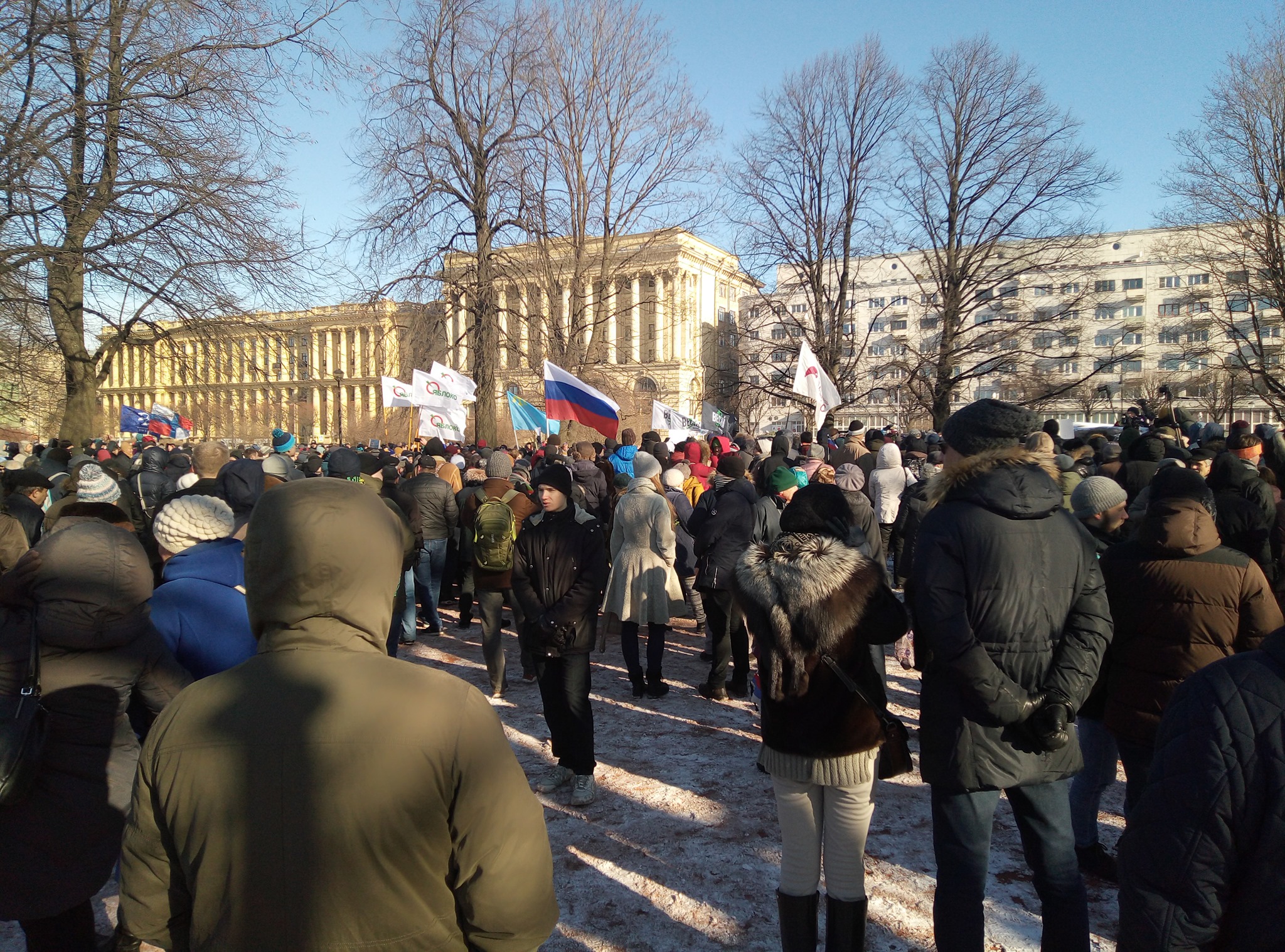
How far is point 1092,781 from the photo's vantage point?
3664 millimetres

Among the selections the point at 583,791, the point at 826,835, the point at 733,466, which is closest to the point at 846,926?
the point at 826,835

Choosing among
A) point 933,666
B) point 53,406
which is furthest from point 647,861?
point 53,406

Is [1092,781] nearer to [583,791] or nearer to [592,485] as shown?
[583,791]

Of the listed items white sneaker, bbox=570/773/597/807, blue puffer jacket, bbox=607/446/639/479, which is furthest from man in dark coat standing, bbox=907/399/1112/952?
blue puffer jacket, bbox=607/446/639/479

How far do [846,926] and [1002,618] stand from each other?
1.23 meters

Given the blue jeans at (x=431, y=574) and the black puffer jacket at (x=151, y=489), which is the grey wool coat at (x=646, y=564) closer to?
the blue jeans at (x=431, y=574)

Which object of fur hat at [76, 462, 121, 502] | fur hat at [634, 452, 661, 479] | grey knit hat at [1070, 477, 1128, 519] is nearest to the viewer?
grey knit hat at [1070, 477, 1128, 519]

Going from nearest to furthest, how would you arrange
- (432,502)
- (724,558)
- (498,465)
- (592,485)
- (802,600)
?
1. (802,600)
2. (724,558)
3. (498,465)
4. (432,502)
5. (592,485)

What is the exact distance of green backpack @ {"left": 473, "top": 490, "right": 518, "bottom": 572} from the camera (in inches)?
243

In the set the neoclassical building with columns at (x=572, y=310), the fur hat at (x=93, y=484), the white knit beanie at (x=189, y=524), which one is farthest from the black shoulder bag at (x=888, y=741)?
the neoclassical building with columns at (x=572, y=310)

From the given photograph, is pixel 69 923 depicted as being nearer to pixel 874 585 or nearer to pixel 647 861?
pixel 647 861

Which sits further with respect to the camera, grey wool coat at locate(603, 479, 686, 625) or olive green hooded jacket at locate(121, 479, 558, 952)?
grey wool coat at locate(603, 479, 686, 625)

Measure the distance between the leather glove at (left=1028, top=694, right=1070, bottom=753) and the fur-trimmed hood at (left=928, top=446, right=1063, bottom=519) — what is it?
62cm

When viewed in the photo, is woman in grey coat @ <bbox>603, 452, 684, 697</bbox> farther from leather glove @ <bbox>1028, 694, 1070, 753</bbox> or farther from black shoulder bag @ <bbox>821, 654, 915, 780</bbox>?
leather glove @ <bbox>1028, 694, 1070, 753</bbox>
